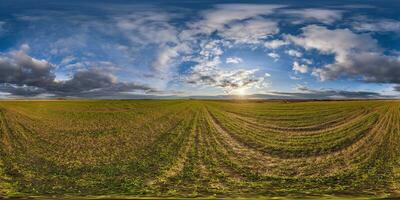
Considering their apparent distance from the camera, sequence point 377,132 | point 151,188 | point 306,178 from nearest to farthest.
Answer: point 151,188 → point 306,178 → point 377,132

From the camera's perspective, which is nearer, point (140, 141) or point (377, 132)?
point (140, 141)

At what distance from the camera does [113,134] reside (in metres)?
30.3

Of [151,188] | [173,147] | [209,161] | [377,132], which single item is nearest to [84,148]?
[173,147]

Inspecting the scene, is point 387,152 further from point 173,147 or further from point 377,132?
point 173,147

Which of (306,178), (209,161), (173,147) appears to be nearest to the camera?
(306,178)

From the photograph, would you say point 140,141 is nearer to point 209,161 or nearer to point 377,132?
point 209,161

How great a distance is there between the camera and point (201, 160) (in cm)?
2095

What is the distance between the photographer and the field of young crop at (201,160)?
16.2 meters

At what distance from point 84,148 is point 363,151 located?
53.2 ft

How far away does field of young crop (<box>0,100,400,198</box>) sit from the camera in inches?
639

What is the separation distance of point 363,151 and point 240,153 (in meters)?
7.08

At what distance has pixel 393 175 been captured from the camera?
728 inches

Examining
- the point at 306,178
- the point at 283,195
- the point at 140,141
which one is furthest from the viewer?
the point at 140,141

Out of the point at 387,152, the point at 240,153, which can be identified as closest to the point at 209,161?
the point at 240,153
